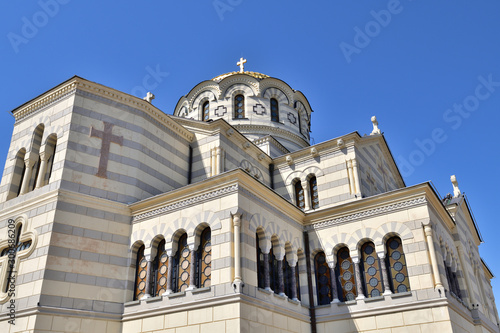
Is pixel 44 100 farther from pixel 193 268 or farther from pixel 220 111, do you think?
pixel 220 111

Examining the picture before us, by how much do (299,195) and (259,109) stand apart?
867cm

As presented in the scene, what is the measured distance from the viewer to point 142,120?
711 inches

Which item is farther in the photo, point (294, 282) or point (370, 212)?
point (370, 212)

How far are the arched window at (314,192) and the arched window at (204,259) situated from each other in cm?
737

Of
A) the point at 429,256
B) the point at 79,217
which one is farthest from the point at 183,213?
the point at 429,256

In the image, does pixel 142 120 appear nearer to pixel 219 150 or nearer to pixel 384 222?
pixel 219 150

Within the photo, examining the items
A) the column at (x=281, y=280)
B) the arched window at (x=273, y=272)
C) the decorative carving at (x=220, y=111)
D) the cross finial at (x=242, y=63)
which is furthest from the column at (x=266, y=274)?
the cross finial at (x=242, y=63)

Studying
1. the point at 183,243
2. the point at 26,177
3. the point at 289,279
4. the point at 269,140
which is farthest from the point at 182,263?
the point at 269,140

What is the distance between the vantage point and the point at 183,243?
1473 cm

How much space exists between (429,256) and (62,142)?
13251mm

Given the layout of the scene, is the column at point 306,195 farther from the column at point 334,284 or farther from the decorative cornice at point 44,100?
the decorative cornice at point 44,100

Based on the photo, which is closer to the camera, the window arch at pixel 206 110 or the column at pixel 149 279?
the column at pixel 149 279

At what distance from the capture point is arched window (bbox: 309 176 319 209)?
20416 millimetres

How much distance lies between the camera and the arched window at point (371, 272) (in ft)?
49.6
